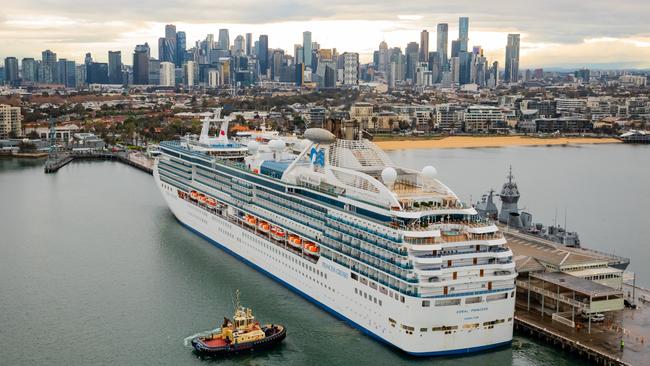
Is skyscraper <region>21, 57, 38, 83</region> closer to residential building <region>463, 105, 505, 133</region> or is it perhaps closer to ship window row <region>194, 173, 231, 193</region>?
residential building <region>463, 105, 505, 133</region>

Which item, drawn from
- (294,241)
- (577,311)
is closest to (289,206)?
(294,241)

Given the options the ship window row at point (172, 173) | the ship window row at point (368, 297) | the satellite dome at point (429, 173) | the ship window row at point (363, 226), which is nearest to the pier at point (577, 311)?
the satellite dome at point (429, 173)

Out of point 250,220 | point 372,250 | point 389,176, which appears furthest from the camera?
point 250,220

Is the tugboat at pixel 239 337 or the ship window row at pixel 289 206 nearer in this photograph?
the tugboat at pixel 239 337

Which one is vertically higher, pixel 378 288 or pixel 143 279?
pixel 378 288

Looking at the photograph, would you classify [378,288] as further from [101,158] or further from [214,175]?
[101,158]

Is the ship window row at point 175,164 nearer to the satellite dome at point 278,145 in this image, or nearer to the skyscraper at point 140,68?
the satellite dome at point 278,145

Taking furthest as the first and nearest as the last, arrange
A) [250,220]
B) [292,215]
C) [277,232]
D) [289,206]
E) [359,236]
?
[250,220]
[277,232]
[289,206]
[292,215]
[359,236]

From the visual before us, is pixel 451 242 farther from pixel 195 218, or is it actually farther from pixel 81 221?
pixel 81 221
